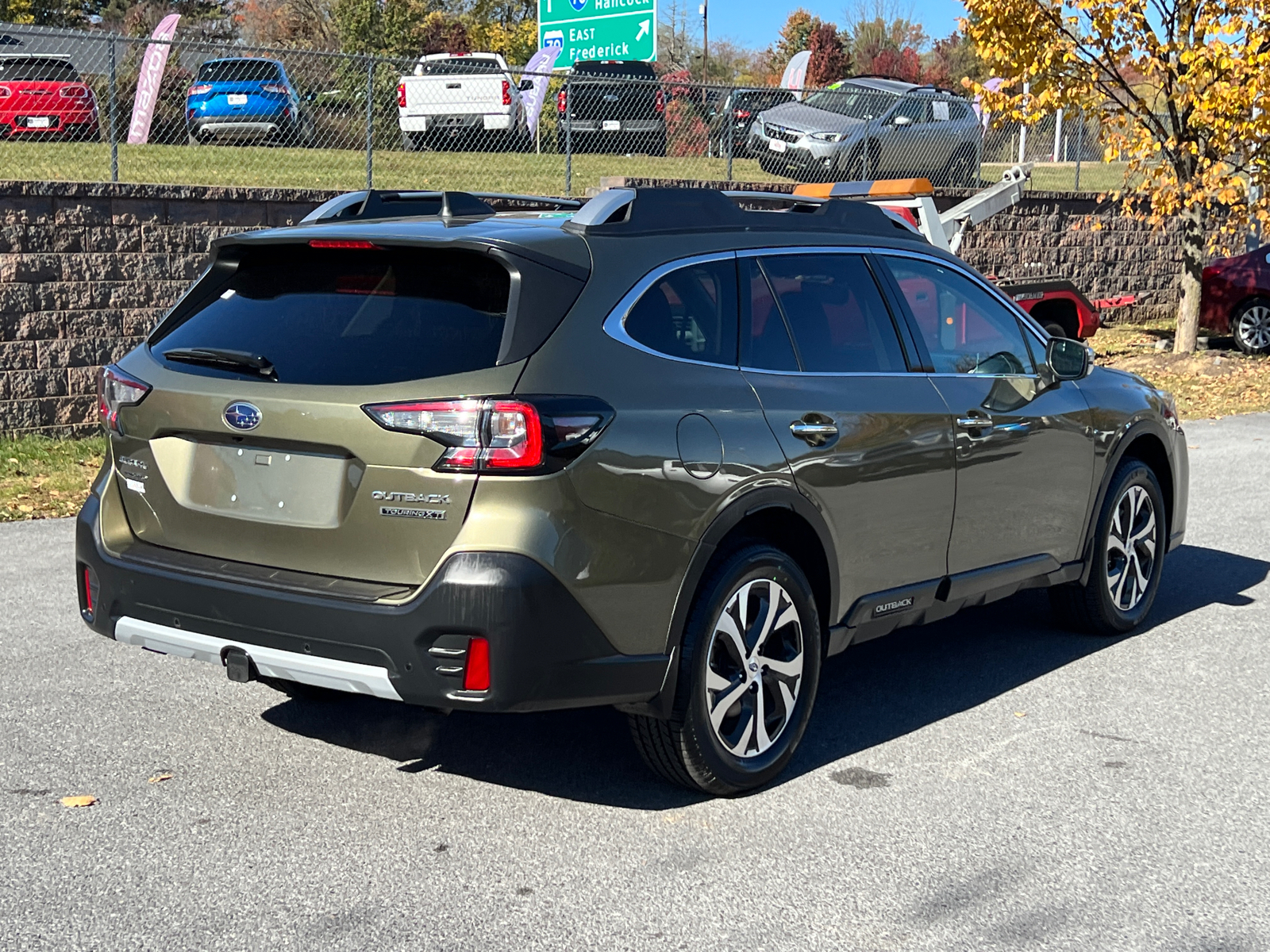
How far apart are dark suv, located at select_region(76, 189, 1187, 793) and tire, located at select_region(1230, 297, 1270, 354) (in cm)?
1535

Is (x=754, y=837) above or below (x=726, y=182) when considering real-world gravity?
below

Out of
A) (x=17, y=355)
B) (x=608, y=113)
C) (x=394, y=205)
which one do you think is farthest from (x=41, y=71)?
(x=394, y=205)

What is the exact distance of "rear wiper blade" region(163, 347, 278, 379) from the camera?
13.8ft

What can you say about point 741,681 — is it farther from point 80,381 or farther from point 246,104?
point 246,104

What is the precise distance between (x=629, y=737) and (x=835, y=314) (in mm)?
1614

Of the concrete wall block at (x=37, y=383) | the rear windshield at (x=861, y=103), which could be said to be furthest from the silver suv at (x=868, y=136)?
the concrete wall block at (x=37, y=383)

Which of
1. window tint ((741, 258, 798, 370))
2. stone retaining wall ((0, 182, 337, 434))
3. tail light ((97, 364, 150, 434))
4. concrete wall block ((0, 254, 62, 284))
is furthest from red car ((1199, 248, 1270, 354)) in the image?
tail light ((97, 364, 150, 434))

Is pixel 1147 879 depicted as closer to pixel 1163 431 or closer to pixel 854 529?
pixel 854 529

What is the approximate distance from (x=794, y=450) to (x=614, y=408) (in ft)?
2.58

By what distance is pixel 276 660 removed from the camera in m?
4.04

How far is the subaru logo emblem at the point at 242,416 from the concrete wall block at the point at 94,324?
782cm

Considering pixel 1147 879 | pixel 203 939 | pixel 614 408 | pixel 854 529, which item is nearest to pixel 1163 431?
pixel 854 529

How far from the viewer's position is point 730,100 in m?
17.7

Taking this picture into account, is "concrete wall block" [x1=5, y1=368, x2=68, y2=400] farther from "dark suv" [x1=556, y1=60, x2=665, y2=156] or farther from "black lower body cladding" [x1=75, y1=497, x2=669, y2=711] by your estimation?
"black lower body cladding" [x1=75, y1=497, x2=669, y2=711]
